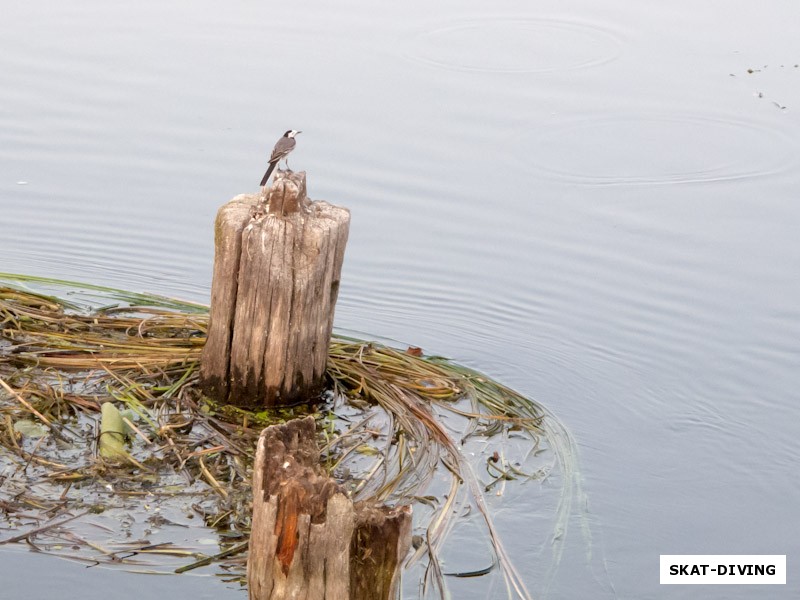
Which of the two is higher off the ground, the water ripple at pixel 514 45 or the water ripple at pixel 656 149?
the water ripple at pixel 514 45

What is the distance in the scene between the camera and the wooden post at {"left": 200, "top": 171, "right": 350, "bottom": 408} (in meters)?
5.73

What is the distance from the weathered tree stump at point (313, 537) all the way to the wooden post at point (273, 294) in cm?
160

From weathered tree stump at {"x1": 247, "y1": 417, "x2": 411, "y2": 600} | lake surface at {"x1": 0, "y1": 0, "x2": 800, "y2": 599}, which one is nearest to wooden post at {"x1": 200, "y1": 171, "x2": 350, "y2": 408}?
lake surface at {"x1": 0, "y1": 0, "x2": 800, "y2": 599}

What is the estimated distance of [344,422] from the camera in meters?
6.12

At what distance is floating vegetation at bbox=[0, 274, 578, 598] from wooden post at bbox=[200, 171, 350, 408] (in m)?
0.17

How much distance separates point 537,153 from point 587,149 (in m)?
0.51

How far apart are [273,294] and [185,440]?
83 centimetres

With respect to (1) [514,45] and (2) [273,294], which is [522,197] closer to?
(1) [514,45]

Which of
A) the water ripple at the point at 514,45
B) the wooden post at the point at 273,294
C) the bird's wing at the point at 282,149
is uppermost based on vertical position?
the water ripple at the point at 514,45

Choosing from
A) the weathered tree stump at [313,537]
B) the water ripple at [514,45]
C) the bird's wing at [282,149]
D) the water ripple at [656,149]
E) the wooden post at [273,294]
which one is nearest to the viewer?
the weathered tree stump at [313,537]

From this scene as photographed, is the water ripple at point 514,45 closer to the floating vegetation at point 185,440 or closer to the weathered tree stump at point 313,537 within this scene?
the floating vegetation at point 185,440

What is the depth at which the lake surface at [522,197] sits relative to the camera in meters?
6.35

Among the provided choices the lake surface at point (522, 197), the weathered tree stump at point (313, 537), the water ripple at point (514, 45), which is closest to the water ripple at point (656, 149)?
the lake surface at point (522, 197)

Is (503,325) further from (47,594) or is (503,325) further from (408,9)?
(408,9)
